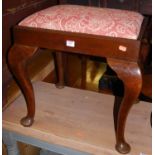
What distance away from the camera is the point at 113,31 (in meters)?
0.79

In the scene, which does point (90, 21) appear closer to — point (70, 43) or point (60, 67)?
point (70, 43)

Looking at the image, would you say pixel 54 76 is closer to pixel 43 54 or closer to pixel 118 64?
pixel 43 54

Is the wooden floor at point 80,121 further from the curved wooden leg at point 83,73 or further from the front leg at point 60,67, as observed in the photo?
the curved wooden leg at point 83,73

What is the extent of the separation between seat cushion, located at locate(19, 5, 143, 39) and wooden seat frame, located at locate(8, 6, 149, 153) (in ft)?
0.06

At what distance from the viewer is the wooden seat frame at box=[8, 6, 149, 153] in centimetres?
77

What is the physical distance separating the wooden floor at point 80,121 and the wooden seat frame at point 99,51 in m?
0.08

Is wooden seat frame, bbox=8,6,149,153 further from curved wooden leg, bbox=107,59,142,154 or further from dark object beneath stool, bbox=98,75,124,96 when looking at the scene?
dark object beneath stool, bbox=98,75,124,96

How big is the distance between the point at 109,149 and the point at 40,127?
0.28m

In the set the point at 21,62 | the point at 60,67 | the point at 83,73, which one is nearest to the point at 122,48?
the point at 21,62

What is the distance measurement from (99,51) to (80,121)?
1.21 feet

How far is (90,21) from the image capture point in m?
0.83

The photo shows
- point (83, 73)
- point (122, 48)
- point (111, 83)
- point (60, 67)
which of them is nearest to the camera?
point (122, 48)

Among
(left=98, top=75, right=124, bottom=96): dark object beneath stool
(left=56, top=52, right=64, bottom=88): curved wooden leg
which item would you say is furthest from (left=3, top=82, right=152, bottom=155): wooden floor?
(left=98, top=75, right=124, bottom=96): dark object beneath stool

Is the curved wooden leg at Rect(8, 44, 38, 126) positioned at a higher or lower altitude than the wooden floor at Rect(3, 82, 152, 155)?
higher
